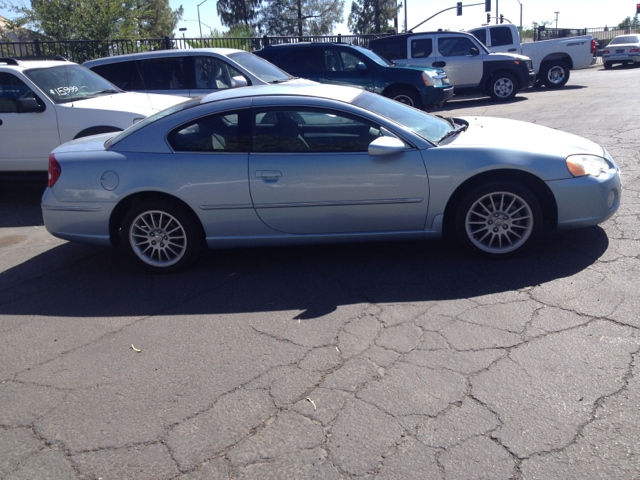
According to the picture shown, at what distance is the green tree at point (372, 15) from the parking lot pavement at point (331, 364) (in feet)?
182

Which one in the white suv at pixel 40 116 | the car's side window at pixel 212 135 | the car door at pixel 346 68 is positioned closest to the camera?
the car's side window at pixel 212 135

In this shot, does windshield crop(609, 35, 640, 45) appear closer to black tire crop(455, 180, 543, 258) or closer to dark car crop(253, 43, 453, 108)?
dark car crop(253, 43, 453, 108)

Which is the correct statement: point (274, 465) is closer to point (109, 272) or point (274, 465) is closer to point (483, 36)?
point (109, 272)

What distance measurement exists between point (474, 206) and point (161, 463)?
3138 millimetres

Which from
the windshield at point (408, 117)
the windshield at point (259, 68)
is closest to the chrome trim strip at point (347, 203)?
the windshield at point (408, 117)

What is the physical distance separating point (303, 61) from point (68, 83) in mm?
6444

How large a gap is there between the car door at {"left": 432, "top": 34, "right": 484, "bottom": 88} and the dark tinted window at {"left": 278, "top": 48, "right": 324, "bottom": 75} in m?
4.01

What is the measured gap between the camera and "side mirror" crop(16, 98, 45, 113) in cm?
754

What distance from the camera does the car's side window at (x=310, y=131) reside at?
495 centimetres

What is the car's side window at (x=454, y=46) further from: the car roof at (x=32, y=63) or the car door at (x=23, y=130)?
the car door at (x=23, y=130)

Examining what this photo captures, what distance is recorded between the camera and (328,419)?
3.08 m

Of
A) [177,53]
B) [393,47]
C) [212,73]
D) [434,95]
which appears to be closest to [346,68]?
[434,95]

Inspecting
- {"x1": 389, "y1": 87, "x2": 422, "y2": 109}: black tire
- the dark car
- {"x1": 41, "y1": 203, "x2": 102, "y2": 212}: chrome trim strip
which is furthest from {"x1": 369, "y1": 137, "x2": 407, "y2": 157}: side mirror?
{"x1": 389, "y1": 87, "x2": 422, "y2": 109}: black tire

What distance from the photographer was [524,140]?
5.07 meters
